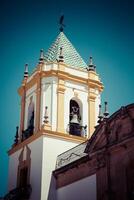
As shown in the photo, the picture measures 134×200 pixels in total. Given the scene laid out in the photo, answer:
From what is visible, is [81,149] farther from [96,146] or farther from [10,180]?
[10,180]

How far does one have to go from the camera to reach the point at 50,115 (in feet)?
76.0

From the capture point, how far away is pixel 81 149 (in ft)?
68.6

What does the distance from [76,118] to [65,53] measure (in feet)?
14.9

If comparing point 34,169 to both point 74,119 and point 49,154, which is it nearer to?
point 49,154

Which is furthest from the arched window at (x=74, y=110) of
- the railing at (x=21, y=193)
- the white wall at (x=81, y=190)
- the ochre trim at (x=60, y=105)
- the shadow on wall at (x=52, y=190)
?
the white wall at (x=81, y=190)

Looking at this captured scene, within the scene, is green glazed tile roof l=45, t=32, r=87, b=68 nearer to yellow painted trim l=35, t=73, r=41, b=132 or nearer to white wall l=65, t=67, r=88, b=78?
white wall l=65, t=67, r=88, b=78

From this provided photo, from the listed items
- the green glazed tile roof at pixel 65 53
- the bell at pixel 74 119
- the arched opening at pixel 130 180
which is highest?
the green glazed tile roof at pixel 65 53

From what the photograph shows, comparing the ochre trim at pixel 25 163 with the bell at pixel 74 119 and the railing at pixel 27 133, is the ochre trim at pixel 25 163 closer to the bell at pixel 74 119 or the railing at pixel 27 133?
the railing at pixel 27 133

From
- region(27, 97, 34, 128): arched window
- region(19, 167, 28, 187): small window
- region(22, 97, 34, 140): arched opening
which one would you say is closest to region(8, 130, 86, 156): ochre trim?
region(22, 97, 34, 140): arched opening

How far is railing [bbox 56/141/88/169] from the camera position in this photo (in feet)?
67.6

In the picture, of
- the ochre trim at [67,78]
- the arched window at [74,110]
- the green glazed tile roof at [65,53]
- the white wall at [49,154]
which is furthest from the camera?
the green glazed tile roof at [65,53]

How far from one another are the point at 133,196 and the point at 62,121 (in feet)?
27.2

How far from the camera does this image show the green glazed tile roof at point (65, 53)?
25.6m

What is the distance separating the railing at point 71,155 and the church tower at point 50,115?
1.16ft
